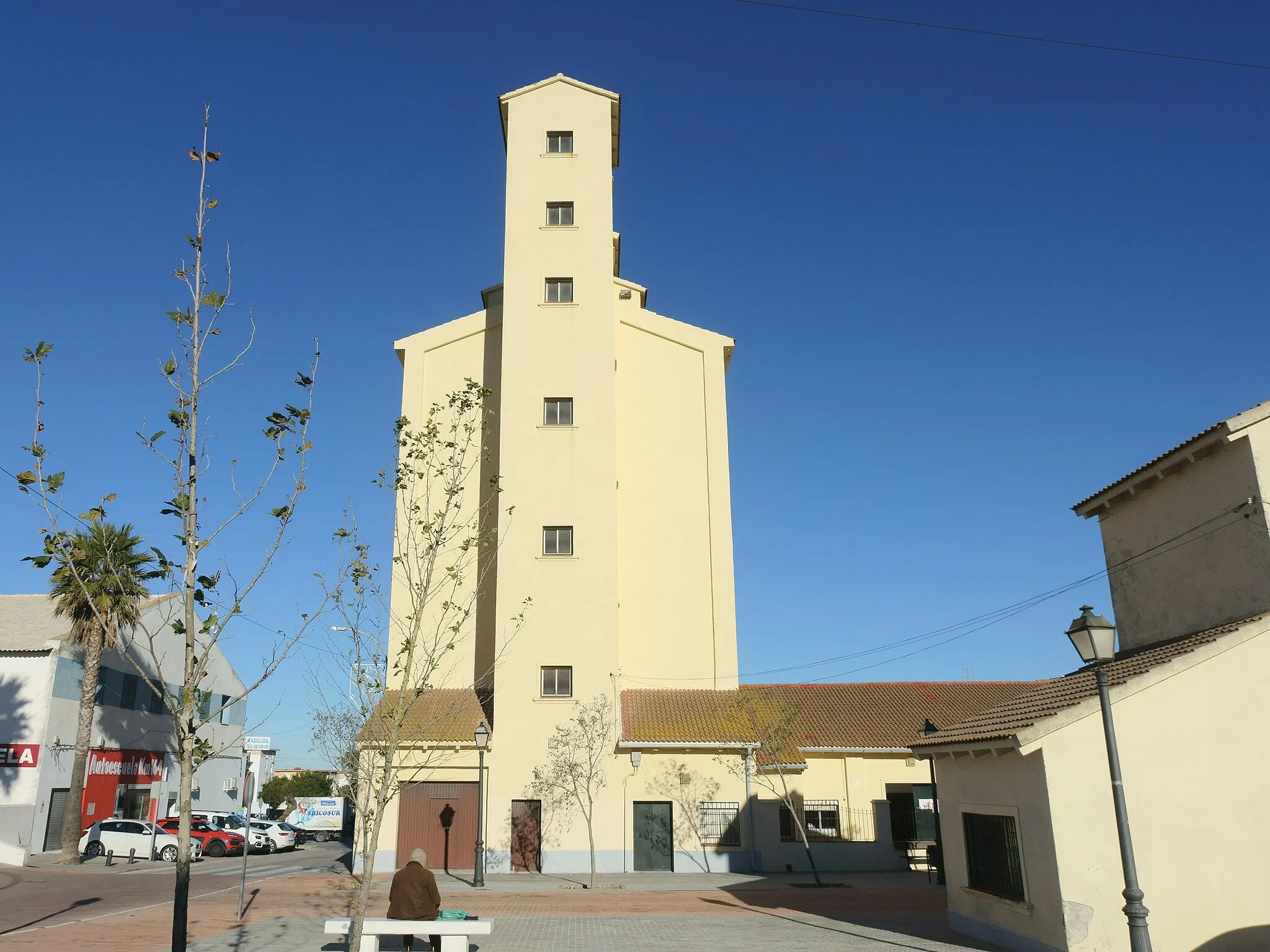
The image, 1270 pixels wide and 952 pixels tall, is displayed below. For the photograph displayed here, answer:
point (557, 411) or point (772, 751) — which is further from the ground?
point (557, 411)

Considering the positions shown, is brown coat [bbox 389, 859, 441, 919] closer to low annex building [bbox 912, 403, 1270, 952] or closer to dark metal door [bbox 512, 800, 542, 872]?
low annex building [bbox 912, 403, 1270, 952]

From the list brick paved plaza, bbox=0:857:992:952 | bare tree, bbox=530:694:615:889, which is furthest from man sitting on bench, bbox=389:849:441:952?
bare tree, bbox=530:694:615:889

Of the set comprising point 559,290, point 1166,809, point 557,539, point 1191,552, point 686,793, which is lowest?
point 686,793

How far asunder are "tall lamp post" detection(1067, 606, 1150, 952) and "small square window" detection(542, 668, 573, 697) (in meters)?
18.4

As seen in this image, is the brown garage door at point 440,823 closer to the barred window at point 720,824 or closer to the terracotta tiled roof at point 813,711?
the terracotta tiled roof at point 813,711

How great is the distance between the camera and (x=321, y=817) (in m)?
49.7

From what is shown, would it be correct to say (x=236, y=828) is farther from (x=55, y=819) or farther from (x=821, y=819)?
(x=821, y=819)

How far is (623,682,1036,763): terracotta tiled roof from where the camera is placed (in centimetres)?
2702

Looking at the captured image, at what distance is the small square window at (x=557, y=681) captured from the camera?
27.2 meters

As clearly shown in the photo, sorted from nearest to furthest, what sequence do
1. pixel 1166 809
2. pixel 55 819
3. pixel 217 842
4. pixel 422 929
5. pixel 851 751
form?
pixel 422 929 → pixel 1166 809 → pixel 851 751 → pixel 55 819 → pixel 217 842

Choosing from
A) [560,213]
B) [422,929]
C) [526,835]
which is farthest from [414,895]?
[560,213]

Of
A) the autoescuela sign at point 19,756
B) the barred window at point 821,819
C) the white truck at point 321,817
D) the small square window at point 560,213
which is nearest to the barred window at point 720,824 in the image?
the barred window at point 821,819

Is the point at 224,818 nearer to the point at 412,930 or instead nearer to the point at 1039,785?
the point at 412,930

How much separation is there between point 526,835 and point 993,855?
15501mm
